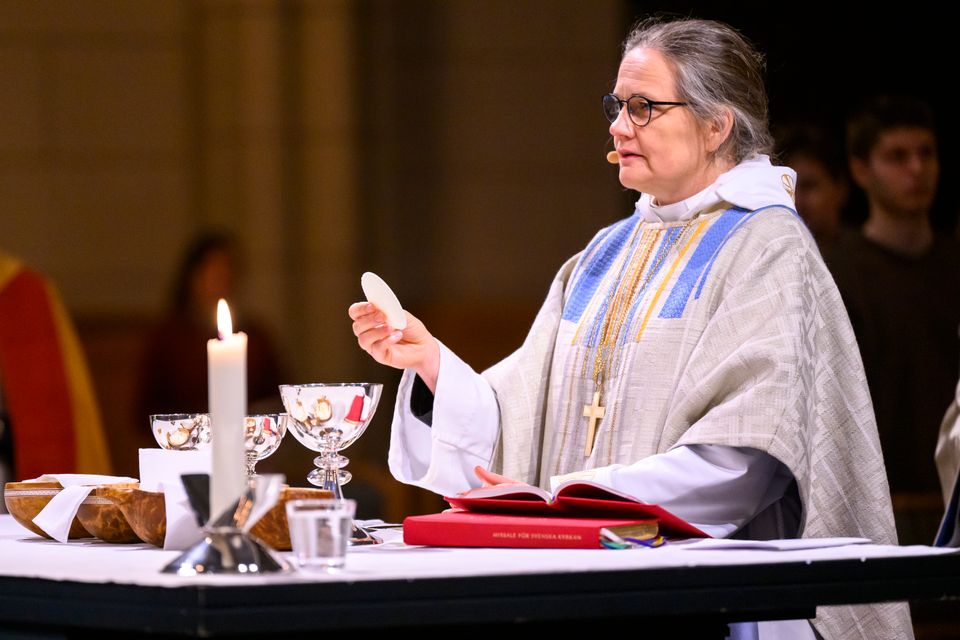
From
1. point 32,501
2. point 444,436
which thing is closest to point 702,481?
point 444,436

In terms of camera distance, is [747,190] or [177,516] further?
[747,190]

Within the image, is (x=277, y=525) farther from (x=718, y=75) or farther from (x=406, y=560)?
(x=718, y=75)

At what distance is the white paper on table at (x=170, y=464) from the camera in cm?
225

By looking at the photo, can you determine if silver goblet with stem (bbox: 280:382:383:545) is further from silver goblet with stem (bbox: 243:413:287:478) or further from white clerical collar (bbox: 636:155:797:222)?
white clerical collar (bbox: 636:155:797:222)

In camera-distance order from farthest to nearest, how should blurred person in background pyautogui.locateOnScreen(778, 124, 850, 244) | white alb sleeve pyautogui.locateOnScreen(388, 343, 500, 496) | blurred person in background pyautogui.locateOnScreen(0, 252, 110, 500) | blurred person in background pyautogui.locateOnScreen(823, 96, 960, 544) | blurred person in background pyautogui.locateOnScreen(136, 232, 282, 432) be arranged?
blurred person in background pyautogui.locateOnScreen(136, 232, 282, 432), blurred person in background pyautogui.locateOnScreen(0, 252, 110, 500), blurred person in background pyautogui.locateOnScreen(778, 124, 850, 244), blurred person in background pyautogui.locateOnScreen(823, 96, 960, 544), white alb sleeve pyautogui.locateOnScreen(388, 343, 500, 496)

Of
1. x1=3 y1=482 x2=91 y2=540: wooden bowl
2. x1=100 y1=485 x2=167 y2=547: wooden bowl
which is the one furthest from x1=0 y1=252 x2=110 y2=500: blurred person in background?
x1=100 y1=485 x2=167 y2=547: wooden bowl

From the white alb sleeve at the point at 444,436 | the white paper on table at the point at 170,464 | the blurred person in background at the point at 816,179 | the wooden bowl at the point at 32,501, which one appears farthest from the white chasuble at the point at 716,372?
the blurred person in background at the point at 816,179

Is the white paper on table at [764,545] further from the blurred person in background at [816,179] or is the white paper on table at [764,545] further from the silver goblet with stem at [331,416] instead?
the blurred person in background at [816,179]

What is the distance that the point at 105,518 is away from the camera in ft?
7.88

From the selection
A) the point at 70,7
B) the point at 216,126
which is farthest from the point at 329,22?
the point at 70,7

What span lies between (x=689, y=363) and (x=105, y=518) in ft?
3.39

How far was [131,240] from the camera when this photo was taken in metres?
8.28

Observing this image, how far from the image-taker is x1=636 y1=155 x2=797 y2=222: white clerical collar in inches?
121

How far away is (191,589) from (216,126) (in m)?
6.54
